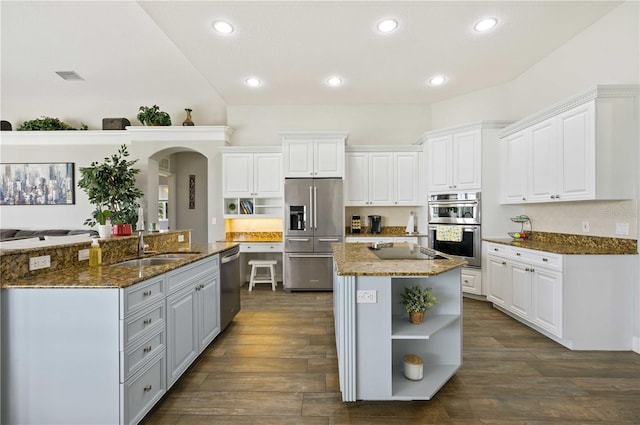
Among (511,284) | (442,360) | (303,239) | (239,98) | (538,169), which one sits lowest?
(442,360)

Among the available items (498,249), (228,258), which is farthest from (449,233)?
(228,258)

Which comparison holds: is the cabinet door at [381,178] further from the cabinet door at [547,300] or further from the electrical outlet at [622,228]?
the electrical outlet at [622,228]

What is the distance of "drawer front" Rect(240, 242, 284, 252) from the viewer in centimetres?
490

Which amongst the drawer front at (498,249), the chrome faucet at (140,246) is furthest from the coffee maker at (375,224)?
the chrome faucet at (140,246)

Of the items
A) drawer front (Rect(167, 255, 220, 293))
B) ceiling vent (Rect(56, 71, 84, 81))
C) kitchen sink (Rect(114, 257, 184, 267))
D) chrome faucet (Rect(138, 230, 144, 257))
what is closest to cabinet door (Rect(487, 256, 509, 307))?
drawer front (Rect(167, 255, 220, 293))

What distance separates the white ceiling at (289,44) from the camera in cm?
284

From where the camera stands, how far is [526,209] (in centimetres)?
402

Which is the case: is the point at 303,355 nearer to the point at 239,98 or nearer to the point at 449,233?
the point at 449,233

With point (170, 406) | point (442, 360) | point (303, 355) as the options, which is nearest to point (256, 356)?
point (303, 355)

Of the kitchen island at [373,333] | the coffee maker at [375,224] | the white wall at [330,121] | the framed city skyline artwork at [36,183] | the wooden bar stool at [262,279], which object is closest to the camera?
the kitchen island at [373,333]

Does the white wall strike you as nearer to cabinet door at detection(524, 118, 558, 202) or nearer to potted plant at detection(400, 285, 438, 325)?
cabinet door at detection(524, 118, 558, 202)

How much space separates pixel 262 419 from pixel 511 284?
3.10 m

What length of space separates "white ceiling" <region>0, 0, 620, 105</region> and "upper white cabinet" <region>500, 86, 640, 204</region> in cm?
95

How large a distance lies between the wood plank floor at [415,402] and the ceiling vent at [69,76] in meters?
4.79
